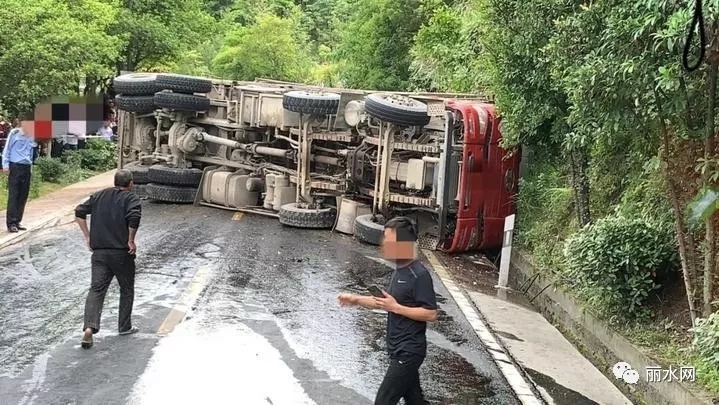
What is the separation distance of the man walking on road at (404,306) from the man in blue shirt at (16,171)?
867 centimetres

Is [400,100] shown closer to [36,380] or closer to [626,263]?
[626,263]

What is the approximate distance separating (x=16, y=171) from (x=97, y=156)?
38.1 feet

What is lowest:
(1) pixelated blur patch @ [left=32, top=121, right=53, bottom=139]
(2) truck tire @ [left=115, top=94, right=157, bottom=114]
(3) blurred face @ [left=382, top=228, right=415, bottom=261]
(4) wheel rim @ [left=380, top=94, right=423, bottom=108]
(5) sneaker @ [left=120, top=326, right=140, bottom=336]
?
(5) sneaker @ [left=120, top=326, right=140, bottom=336]

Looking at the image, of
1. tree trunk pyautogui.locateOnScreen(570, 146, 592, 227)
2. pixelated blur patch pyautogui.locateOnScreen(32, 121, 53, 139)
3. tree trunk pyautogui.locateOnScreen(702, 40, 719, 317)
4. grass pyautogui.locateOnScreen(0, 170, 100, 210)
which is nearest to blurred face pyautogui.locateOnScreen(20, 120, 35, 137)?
pixelated blur patch pyautogui.locateOnScreen(32, 121, 53, 139)

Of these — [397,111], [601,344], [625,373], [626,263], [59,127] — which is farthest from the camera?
[59,127]

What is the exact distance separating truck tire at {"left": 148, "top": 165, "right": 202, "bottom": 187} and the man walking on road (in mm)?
10654

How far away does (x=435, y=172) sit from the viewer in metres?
12.0

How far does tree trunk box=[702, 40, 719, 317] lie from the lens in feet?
20.1

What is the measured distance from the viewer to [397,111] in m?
11.8

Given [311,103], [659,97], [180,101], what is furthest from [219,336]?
[180,101]

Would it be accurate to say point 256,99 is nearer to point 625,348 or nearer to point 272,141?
point 272,141

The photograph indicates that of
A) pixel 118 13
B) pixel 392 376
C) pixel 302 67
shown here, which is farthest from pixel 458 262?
pixel 302 67

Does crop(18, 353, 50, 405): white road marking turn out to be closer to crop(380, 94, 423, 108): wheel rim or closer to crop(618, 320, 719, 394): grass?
crop(618, 320, 719, 394): grass

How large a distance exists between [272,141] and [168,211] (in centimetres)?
223
